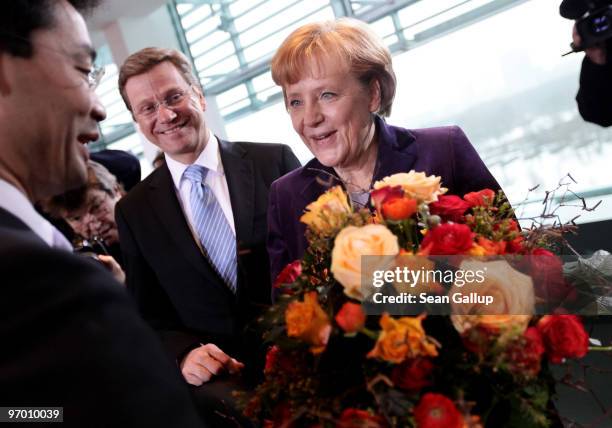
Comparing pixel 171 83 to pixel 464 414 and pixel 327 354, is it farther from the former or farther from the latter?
pixel 464 414

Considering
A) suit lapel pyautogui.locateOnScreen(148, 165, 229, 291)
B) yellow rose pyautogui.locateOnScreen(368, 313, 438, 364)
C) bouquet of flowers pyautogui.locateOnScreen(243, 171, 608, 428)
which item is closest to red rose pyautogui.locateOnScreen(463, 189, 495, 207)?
bouquet of flowers pyautogui.locateOnScreen(243, 171, 608, 428)

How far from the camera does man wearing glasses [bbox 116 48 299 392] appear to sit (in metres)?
2.07

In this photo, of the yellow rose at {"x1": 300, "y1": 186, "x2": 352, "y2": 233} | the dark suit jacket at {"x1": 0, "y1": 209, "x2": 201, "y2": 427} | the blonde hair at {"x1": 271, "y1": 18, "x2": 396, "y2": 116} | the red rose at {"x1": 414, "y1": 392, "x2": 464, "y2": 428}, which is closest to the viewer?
the dark suit jacket at {"x1": 0, "y1": 209, "x2": 201, "y2": 427}

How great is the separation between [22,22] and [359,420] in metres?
0.73

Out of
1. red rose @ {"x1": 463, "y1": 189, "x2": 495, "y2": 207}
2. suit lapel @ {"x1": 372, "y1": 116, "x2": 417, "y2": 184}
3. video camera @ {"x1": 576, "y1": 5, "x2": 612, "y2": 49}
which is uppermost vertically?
video camera @ {"x1": 576, "y1": 5, "x2": 612, "y2": 49}

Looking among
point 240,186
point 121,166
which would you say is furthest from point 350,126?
point 121,166

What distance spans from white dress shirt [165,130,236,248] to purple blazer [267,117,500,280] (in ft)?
1.02

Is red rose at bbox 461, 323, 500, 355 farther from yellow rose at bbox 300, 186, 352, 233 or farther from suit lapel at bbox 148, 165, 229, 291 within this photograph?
suit lapel at bbox 148, 165, 229, 291

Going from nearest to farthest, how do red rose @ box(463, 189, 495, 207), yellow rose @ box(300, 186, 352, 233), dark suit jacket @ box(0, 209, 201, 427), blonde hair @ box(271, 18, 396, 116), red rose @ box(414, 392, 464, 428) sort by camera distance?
dark suit jacket @ box(0, 209, 201, 427) < red rose @ box(414, 392, 464, 428) < yellow rose @ box(300, 186, 352, 233) < red rose @ box(463, 189, 495, 207) < blonde hair @ box(271, 18, 396, 116)

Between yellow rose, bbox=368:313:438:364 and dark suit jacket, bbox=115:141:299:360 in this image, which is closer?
yellow rose, bbox=368:313:438:364

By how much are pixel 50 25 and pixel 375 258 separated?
1.93ft

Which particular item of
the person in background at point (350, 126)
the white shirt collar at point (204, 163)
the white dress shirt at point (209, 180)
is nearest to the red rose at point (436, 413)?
the person in background at point (350, 126)

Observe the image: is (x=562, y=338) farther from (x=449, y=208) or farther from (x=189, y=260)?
(x=189, y=260)

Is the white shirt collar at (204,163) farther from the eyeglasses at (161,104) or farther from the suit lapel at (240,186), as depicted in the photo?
the eyeglasses at (161,104)
